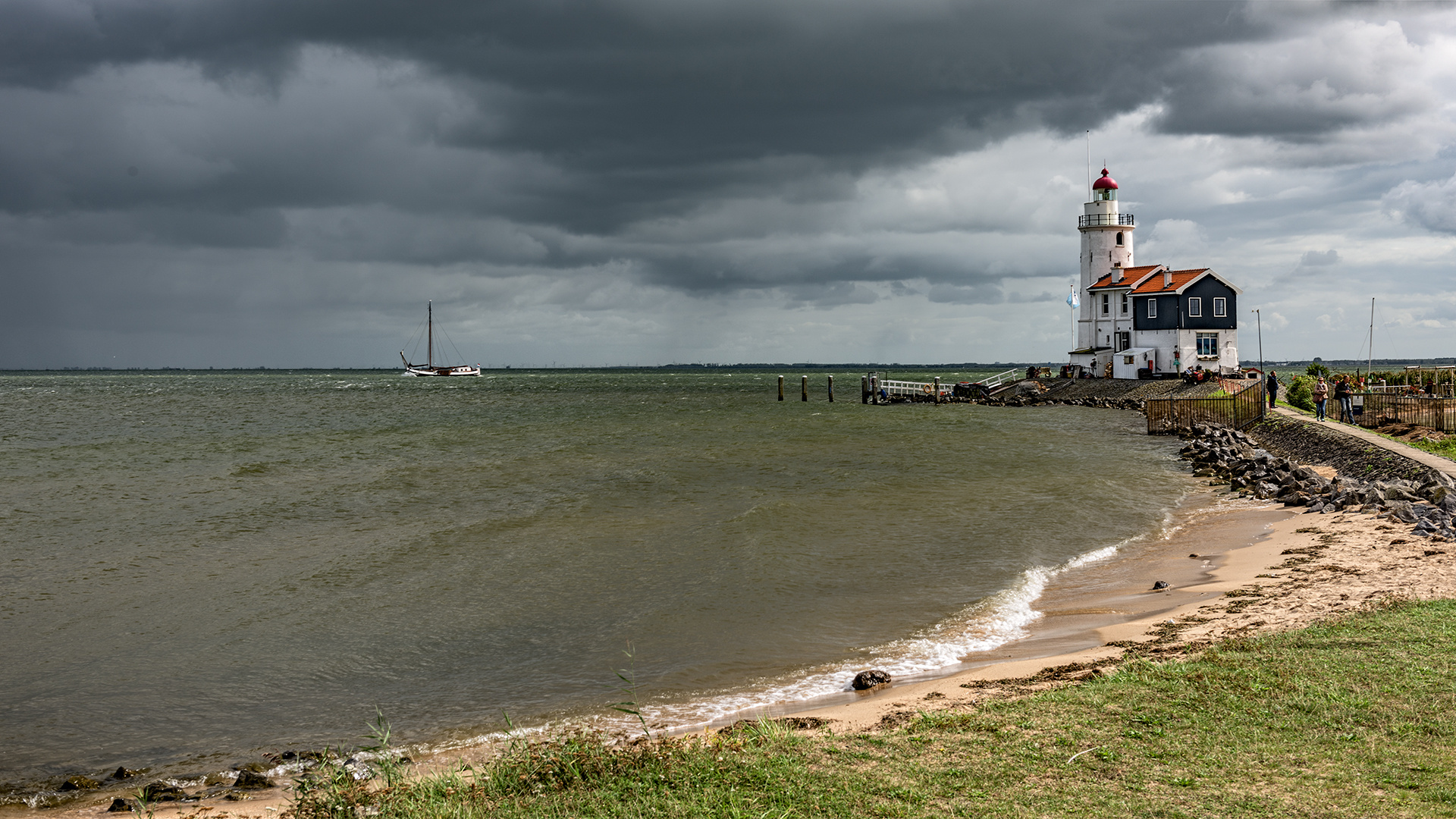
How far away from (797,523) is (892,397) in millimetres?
57255

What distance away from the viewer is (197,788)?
806cm

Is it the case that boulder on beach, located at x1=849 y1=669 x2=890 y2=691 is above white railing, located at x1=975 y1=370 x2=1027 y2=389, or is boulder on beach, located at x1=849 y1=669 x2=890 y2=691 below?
below

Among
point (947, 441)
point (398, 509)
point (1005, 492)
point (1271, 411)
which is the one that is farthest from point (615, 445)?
point (1271, 411)

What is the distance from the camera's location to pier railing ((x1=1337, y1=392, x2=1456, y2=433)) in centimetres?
3062

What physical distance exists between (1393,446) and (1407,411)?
840 cm

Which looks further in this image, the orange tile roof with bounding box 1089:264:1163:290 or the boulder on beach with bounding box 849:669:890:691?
the orange tile roof with bounding box 1089:264:1163:290

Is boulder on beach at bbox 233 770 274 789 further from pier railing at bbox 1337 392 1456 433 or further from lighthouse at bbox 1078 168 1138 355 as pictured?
lighthouse at bbox 1078 168 1138 355

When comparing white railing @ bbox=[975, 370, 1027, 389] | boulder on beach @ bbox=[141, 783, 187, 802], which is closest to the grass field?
boulder on beach @ bbox=[141, 783, 187, 802]

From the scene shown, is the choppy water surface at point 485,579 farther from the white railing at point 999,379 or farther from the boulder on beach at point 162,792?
the white railing at point 999,379

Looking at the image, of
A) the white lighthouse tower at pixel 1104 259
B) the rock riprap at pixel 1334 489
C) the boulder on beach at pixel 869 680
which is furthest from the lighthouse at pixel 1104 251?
the boulder on beach at pixel 869 680

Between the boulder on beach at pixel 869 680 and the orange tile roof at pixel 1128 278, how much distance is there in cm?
6207

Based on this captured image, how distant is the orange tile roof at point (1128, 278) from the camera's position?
65.5 meters

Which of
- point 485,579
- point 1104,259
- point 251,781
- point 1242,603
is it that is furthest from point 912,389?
point 251,781

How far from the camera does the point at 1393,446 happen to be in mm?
25812
